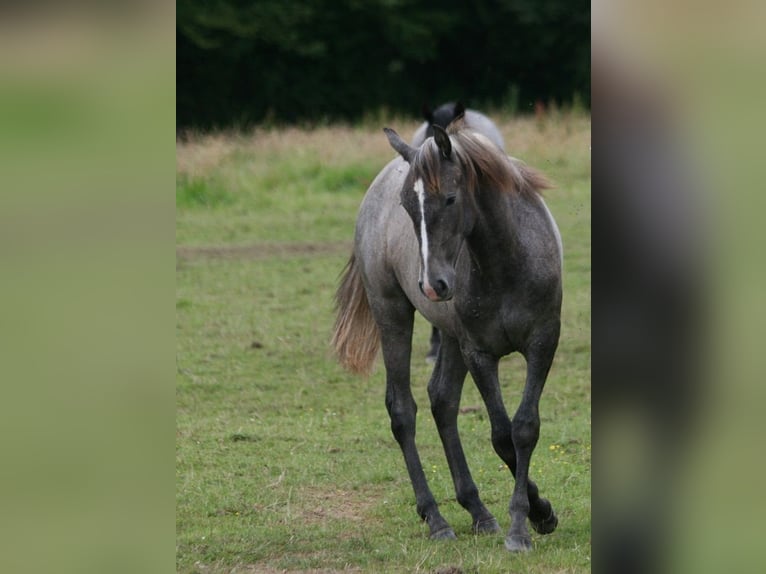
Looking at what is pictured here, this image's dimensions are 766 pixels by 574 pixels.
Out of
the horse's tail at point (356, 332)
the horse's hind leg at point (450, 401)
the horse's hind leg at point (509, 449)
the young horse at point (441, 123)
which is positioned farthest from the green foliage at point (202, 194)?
the horse's hind leg at point (509, 449)

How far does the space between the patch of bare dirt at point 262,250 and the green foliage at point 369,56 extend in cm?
1725

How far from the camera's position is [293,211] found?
1475 cm

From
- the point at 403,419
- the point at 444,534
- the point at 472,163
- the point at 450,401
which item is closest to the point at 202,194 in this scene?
the point at 403,419

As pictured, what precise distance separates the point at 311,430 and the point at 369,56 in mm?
26791

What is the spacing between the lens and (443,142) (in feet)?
13.5

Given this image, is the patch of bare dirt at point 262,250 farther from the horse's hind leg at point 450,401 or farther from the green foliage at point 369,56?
the green foliage at point 369,56

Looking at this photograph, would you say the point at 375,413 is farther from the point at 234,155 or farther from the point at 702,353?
the point at 234,155

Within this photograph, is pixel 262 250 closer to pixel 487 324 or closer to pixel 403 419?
pixel 403 419

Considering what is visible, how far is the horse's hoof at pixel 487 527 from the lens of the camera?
494 cm

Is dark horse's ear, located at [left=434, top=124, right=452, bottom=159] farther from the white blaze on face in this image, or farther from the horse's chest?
the horse's chest

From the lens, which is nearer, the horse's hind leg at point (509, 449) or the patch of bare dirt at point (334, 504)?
the horse's hind leg at point (509, 449)

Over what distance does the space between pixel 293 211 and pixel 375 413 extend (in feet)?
25.7

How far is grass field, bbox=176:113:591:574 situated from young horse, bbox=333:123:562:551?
29cm

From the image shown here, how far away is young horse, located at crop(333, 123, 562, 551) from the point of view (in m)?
4.11
